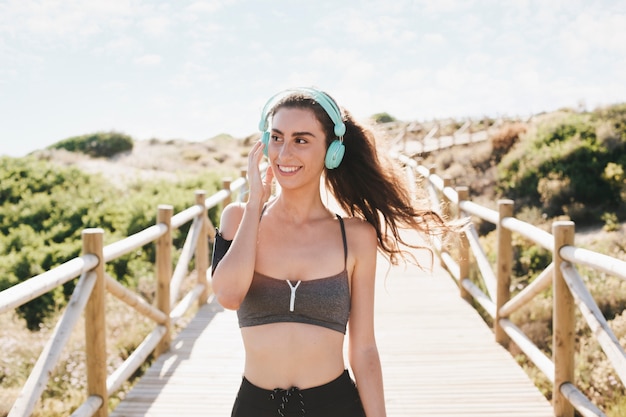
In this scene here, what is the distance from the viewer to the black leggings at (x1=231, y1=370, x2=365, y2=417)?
85.7 inches

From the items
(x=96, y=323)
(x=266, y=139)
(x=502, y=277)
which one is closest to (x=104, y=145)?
(x=502, y=277)

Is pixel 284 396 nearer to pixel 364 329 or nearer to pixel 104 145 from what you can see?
pixel 364 329

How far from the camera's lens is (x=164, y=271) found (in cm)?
598

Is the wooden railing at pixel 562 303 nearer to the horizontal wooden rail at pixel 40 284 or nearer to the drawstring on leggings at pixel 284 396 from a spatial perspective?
the drawstring on leggings at pixel 284 396

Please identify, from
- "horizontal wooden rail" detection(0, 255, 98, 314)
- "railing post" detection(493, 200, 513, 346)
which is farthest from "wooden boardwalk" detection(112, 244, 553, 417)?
"horizontal wooden rail" detection(0, 255, 98, 314)

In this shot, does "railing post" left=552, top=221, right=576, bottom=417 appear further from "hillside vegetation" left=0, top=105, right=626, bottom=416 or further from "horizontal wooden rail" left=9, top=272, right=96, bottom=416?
"horizontal wooden rail" left=9, top=272, right=96, bottom=416

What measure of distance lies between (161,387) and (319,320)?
3.22m

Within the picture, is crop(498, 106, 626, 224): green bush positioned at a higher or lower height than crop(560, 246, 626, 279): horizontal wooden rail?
lower

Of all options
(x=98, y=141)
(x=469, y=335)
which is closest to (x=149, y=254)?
(x=469, y=335)

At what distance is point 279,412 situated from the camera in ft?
7.13

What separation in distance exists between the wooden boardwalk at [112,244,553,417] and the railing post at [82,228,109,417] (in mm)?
486

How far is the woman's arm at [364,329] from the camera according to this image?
7.45 ft

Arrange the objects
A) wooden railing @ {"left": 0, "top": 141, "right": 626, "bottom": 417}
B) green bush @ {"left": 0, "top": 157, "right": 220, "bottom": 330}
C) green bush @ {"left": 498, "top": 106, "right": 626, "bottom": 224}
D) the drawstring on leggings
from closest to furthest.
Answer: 1. the drawstring on leggings
2. wooden railing @ {"left": 0, "top": 141, "right": 626, "bottom": 417}
3. green bush @ {"left": 0, "top": 157, "right": 220, "bottom": 330}
4. green bush @ {"left": 498, "top": 106, "right": 626, "bottom": 224}

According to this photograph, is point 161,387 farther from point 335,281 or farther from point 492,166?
point 492,166
